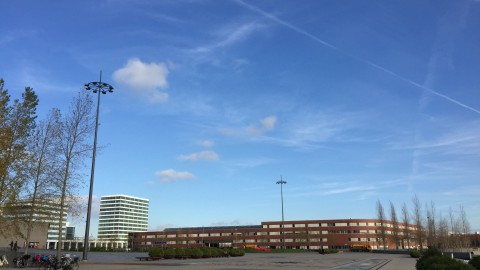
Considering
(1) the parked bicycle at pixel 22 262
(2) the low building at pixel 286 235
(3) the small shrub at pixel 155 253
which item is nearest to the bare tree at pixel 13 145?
(1) the parked bicycle at pixel 22 262

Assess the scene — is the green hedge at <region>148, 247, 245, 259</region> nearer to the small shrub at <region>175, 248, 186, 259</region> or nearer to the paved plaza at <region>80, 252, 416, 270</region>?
the small shrub at <region>175, 248, 186, 259</region>

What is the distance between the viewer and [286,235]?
150 meters

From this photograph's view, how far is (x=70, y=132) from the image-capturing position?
27844 mm

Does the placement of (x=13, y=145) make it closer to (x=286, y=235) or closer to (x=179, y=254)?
(x=179, y=254)

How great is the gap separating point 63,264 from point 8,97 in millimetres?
10223

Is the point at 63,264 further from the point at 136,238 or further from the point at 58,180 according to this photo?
the point at 136,238

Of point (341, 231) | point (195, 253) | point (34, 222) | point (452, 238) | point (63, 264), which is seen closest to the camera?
point (63, 264)

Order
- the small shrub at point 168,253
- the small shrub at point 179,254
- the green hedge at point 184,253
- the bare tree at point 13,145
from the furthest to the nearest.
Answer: the small shrub at point 179,254, the small shrub at point 168,253, the green hedge at point 184,253, the bare tree at point 13,145

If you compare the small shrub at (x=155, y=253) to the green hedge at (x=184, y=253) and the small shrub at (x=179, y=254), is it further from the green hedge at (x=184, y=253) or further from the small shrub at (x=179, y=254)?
the small shrub at (x=179, y=254)

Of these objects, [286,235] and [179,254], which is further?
[286,235]

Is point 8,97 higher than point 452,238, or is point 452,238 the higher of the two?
point 8,97

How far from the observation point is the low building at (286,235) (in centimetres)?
14575

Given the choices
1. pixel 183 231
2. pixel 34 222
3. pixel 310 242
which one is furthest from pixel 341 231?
pixel 34 222

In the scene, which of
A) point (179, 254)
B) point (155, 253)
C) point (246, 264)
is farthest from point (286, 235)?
point (246, 264)
